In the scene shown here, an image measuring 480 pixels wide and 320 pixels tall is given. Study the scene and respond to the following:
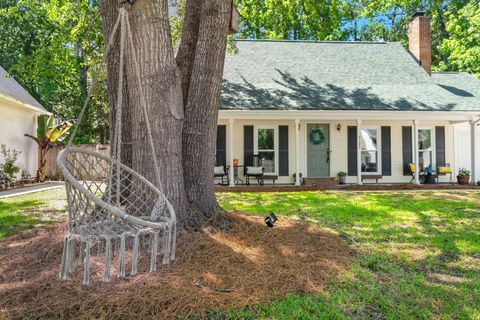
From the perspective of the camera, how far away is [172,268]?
319 cm

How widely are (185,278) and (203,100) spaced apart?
2.29m

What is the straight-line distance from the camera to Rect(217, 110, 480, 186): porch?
12.3 m

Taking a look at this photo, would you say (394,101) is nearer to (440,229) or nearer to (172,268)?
(440,229)

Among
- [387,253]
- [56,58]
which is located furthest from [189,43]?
[56,58]

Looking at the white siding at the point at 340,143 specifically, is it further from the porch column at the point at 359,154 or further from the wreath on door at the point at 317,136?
the porch column at the point at 359,154

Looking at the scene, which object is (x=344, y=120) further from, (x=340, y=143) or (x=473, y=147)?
(x=473, y=147)

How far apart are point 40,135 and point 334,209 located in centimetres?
1397

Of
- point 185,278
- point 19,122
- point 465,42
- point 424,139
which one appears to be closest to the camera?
point 185,278

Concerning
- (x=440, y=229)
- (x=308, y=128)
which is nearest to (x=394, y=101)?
(x=308, y=128)

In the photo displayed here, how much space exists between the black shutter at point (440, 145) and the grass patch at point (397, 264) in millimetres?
6560

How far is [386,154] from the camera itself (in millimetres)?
12766

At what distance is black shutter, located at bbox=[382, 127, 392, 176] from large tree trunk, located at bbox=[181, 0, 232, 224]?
390 inches

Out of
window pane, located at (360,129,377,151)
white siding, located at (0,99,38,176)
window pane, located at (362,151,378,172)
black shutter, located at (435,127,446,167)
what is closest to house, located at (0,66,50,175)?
white siding, located at (0,99,38,176)

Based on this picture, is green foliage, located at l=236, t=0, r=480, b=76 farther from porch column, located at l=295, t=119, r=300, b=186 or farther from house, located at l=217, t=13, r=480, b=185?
porch column, located at l=295, t=119, r=300, b=186
